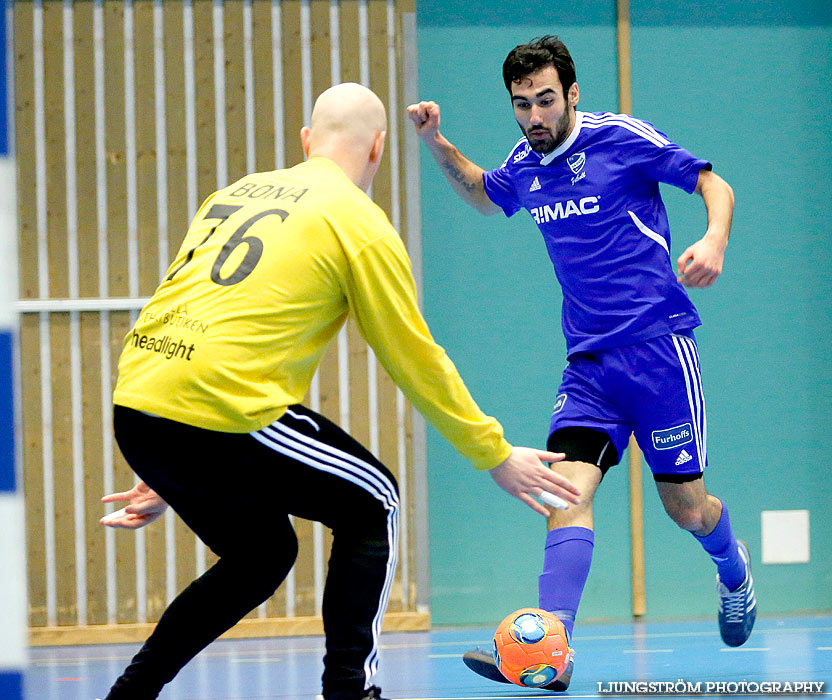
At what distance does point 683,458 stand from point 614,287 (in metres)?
0.58

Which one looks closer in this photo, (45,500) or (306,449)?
(306,449)

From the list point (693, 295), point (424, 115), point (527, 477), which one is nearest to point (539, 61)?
point (424, 115)

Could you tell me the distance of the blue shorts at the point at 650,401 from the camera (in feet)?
11.1

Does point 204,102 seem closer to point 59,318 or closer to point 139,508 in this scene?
point 59,318

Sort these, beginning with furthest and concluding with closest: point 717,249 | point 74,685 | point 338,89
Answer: point 74,685
point 717,249
point 338,89

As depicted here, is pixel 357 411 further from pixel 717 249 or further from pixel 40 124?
pixel 717 249

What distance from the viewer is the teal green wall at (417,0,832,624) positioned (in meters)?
5.58

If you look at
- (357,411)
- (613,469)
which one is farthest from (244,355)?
(613,469)

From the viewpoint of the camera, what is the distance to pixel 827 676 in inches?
138

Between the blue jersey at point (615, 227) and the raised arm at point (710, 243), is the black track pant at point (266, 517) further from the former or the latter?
the blue jersey at point (615, 227)

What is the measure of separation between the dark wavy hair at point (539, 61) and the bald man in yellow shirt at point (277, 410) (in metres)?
1.25

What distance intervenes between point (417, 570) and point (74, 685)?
1945 mm

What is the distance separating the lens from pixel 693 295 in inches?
225

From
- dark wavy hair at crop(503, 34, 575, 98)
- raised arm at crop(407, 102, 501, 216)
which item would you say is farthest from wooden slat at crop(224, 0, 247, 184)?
dark wavy hair at crop(503, 34, 575, 98)
